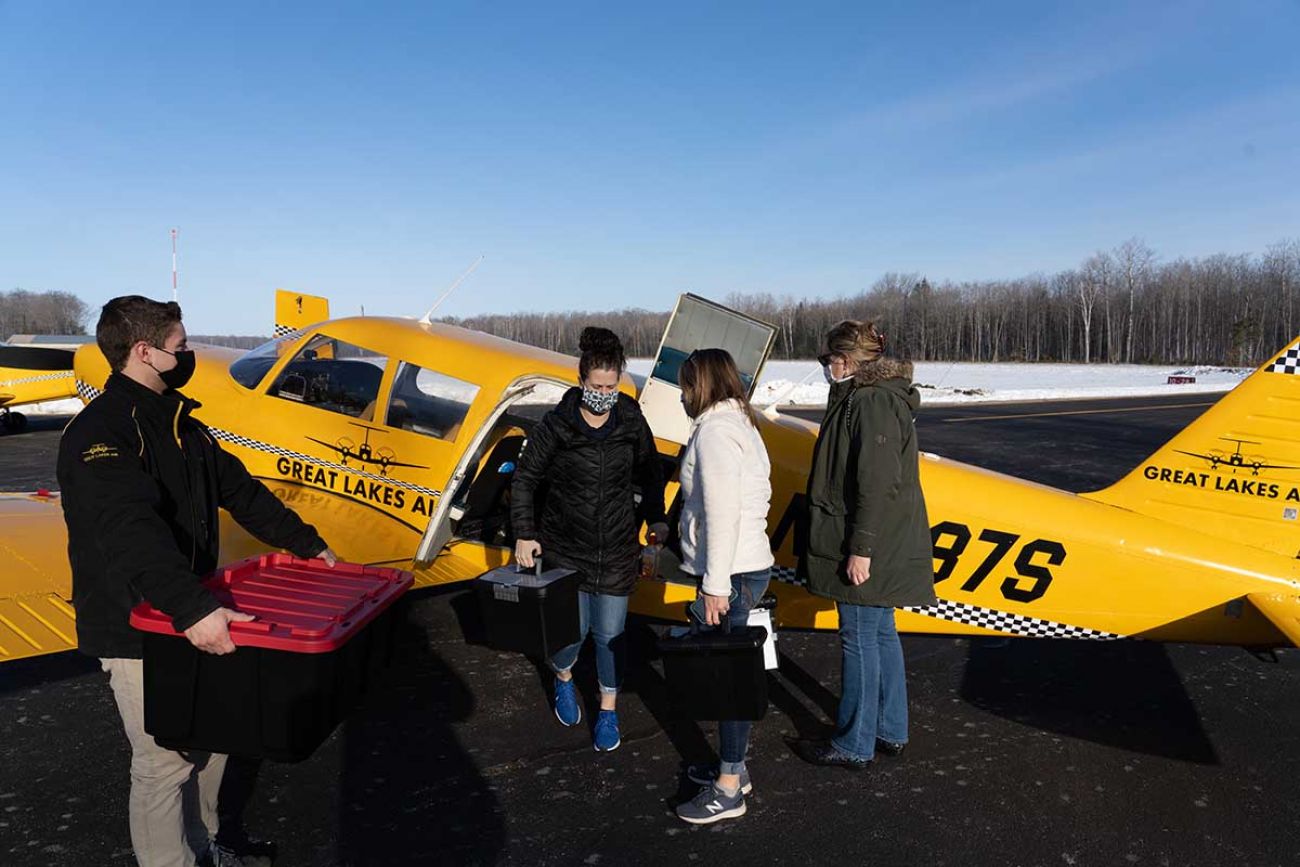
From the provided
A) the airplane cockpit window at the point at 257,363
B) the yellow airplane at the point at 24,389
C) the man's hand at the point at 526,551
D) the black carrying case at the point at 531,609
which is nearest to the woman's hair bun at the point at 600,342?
the man's hand at the point at 526,551

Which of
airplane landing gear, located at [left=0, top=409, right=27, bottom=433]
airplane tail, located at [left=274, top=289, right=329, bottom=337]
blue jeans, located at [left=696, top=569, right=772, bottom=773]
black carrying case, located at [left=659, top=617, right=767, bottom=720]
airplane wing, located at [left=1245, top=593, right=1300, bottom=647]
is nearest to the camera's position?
black carrying case, located at [left=659, top=617, right=767, bottom=720]

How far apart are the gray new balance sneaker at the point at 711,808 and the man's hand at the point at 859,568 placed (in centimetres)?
101

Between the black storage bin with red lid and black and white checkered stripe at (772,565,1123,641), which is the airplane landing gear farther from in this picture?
black and white checkered stripe at (772,565,1123,641)

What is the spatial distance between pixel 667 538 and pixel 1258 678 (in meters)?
3.87

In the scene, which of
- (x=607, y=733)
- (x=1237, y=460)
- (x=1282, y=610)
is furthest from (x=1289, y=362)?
(x=607, y=733)

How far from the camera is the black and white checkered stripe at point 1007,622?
4098 millimetres

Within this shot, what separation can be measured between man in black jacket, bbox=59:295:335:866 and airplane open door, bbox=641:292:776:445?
8.13ft

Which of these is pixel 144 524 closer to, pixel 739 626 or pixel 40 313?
pixel 739 626

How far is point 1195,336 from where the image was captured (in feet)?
261

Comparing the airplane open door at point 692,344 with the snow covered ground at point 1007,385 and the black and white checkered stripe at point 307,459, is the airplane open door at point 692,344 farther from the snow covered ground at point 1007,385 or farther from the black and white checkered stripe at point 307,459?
the snow covered ground at point 1007,385

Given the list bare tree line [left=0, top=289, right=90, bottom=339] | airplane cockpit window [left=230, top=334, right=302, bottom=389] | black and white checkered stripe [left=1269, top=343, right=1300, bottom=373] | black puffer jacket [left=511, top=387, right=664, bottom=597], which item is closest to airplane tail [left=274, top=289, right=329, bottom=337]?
airplane cockpit window [left=230, top=334, right=302, bottom=389]

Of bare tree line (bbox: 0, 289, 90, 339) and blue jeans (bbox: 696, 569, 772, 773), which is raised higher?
bare tree line (bbox: 0, 289, 90, 339)

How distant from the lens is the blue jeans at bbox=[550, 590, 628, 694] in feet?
12.0

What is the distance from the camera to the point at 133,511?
2168mm
